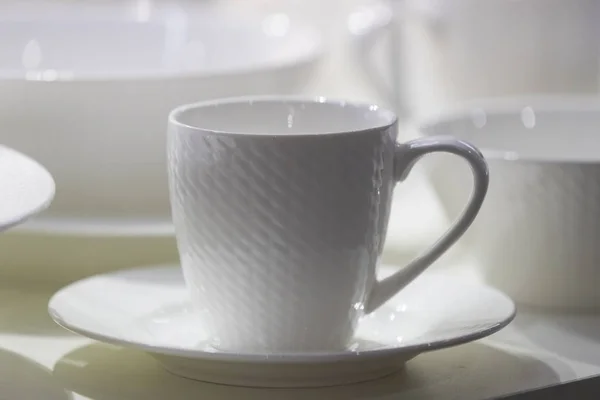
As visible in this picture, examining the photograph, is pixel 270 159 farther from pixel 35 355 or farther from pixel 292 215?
pixel 35 355

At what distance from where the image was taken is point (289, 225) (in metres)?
0.47

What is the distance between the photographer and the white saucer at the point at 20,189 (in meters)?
0.45

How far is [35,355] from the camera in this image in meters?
0.51

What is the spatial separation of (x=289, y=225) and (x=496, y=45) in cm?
50

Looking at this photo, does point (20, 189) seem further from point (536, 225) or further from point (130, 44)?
point (130, 44)

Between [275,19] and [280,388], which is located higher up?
[275,19]

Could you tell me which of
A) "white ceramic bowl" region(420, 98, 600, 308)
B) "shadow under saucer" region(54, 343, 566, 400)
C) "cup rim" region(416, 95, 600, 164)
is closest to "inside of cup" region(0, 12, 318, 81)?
"cup rim" region(416, 95, 600, 164)

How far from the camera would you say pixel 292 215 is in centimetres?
47

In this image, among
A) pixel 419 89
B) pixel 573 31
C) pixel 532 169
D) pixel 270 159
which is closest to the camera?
pixel 270 159

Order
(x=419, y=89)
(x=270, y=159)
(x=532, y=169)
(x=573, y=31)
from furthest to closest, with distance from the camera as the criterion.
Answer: (x=419, y=89)
(x=573, y=31)
(x=532, y=169)
(x=270, y=159)

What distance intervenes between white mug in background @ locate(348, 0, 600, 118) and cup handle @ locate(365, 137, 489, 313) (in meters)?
0.43

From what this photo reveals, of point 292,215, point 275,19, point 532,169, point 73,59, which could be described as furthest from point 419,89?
point 292,215

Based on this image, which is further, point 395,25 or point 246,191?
point 395,25

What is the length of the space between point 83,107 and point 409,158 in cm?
23
